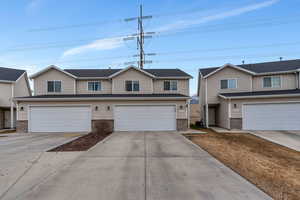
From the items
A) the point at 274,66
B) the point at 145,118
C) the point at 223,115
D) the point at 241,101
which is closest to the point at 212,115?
the point at 223,115

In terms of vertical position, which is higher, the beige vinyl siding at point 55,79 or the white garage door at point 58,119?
the beige vinyl siding at point 55,79

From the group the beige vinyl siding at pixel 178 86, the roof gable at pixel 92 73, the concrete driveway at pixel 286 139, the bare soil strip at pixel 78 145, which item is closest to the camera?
the bare soil strip at pixel 78 145

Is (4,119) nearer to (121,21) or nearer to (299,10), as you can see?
(121,21)

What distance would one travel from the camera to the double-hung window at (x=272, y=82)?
16281 millimetres

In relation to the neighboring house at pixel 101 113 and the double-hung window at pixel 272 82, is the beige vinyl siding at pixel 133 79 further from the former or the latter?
the double-hung window at pixel 272 82

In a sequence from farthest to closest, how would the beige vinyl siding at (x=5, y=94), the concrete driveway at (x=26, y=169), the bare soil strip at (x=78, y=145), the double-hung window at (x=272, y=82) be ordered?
the beige vinyl siding at (x=5, y=94) < the double-hung window at (x=272, y=82) < the bare soil strip at (x=78, y=145) < the concrete driveway at (x=26, y=169)

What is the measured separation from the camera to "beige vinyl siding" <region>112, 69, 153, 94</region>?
16578 millimetres

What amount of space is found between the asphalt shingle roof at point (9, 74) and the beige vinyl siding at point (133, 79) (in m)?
12.5

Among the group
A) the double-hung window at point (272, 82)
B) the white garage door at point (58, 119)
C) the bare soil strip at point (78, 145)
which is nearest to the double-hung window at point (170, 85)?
the white garage door at point (58, 119)

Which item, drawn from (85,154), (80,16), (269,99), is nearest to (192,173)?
(85,154)

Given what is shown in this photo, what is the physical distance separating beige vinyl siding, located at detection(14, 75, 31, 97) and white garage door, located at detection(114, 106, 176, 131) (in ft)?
45.9

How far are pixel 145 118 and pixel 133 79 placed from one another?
5.01 meters

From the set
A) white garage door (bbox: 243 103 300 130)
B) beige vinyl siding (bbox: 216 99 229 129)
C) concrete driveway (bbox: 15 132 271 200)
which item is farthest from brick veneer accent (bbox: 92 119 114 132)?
white garage door (bbox: 243 103 300 130)

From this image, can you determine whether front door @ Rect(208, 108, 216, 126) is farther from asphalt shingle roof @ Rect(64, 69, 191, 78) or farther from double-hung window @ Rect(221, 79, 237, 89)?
asphalt shingle roof @ Rect(64, 69, 191, 78)
